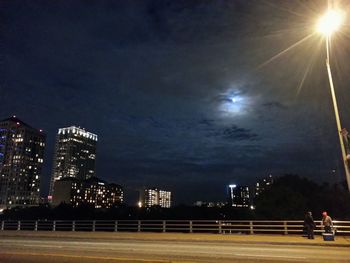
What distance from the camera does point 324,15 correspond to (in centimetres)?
1720

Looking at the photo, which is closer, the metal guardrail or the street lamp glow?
the street lamp glow

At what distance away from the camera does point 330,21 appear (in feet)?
56.4

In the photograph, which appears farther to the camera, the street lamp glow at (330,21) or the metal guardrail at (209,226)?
the metal guardrail at (209,226)

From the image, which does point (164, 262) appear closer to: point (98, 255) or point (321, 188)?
point (98, 255)

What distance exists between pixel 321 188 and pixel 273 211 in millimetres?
19478

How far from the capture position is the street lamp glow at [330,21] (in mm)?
16906

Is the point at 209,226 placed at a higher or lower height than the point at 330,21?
lower

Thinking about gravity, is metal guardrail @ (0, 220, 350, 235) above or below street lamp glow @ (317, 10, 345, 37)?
below

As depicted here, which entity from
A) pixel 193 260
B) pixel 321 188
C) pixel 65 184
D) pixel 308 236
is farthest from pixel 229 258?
pixel 65 184

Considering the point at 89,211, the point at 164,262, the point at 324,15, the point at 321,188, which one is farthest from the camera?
the point at 89,211

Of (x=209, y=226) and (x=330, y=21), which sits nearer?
(x=330, y=21)

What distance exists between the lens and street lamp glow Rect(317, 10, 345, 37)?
16906 mm

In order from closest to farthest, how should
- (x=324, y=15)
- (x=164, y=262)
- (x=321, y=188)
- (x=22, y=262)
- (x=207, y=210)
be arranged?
(x=164, y=262), (x=22, y=262), (x=324, y=15), (x=321, y=188), (x=207, y=210)

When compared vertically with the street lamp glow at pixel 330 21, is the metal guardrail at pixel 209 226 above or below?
below
